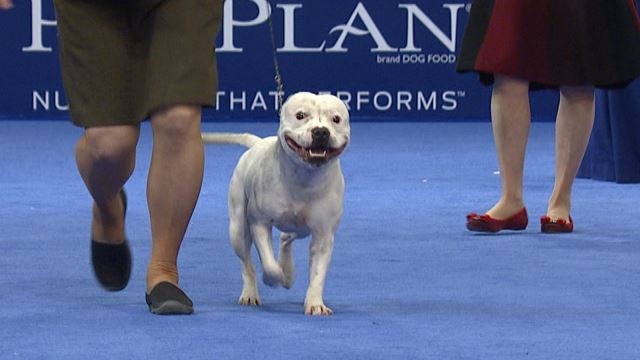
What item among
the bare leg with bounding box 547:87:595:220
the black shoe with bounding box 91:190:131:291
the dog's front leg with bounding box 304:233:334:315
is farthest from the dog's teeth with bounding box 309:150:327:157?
the bare leg with bounding box 547:87:595:220

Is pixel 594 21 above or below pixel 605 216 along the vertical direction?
above

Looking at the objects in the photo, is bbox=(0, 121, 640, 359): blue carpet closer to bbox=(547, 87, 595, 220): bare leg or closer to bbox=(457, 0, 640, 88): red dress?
bbox=(547, 87, 595, 220): bare leg

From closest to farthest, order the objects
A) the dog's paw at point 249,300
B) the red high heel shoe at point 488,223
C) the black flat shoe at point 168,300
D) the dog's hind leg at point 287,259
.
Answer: the black flat shoe at point 168,300, the dog's paw at point 249,300, the dog's hind leg at point 287,259, the red high heel shoe at point 488,223

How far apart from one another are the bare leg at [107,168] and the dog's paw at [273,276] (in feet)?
1.54

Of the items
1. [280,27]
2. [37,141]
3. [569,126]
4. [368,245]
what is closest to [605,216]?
[569,126]

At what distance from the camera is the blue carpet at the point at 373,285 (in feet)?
11.1

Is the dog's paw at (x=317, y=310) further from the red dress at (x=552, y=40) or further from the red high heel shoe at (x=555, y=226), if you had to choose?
the red dress at (x=552, y=40)

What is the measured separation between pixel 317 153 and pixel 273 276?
314mm

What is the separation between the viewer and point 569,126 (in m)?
5.80

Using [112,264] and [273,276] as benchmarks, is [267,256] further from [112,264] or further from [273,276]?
[112,264]

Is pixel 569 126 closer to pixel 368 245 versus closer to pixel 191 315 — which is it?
pixel 368 245

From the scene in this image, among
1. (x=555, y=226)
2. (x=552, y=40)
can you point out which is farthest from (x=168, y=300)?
(x=552, y=40)

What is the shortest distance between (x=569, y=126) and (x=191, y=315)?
240 centimetres

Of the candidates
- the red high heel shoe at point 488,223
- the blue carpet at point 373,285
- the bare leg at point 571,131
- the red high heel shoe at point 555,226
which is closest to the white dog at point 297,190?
the blue carpet at point 373,285
